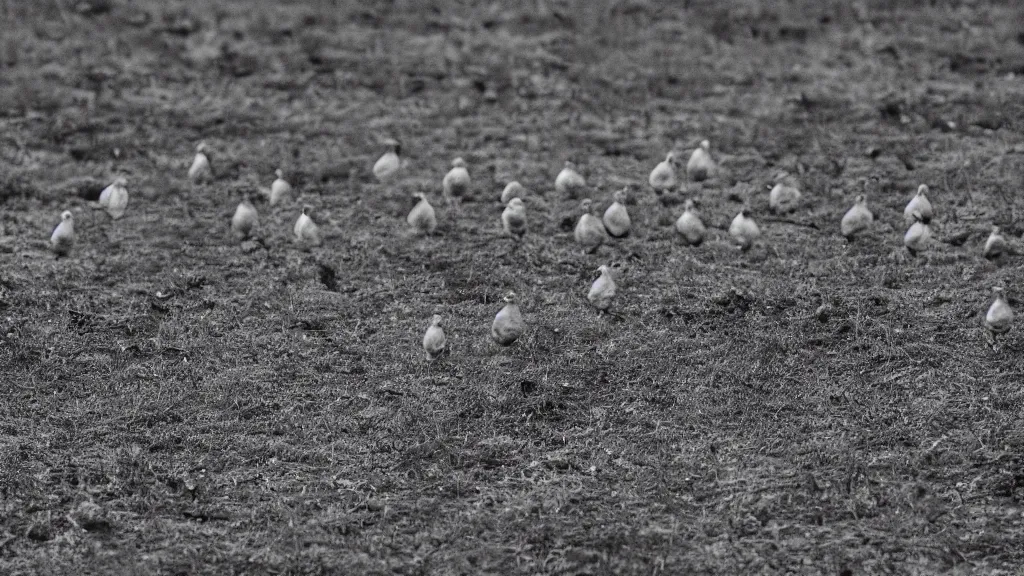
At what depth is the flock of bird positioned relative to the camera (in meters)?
9.31

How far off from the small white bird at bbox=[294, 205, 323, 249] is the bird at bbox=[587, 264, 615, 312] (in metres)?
2.56

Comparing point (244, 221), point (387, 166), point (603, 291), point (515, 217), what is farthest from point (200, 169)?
point (603, 291)

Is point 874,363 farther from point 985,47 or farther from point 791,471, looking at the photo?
point 985,47

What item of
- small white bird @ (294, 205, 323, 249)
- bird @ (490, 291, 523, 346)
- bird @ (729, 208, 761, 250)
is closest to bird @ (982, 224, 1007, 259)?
bird @ (729, 208, 761, 250)

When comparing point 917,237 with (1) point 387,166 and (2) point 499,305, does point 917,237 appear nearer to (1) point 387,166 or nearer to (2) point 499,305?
(2) point 499,305

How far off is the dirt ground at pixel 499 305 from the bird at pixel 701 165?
0.26 metres

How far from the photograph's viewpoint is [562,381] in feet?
29.3

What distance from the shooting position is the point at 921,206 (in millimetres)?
10781

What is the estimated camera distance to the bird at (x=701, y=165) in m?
11.8

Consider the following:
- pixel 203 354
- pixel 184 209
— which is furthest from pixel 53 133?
pixel 203 354

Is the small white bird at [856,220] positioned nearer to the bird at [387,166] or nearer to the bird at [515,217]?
the bird at [515,217]

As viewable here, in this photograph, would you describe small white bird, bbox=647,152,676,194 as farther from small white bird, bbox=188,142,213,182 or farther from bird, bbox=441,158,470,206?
small white bird, bbox=188,142,213,182

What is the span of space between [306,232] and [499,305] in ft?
6.35

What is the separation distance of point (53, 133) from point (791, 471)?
28.6ft
